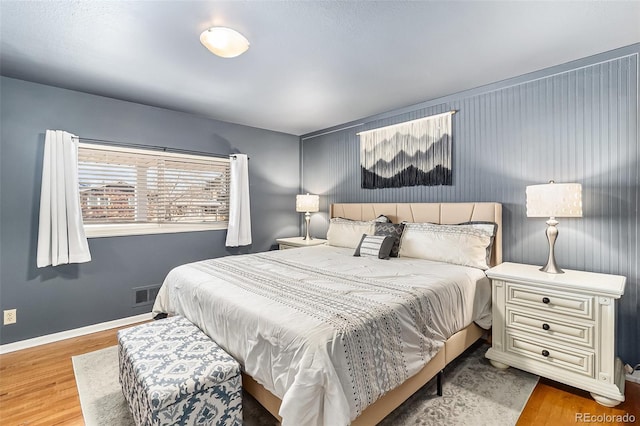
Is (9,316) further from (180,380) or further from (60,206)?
(180,380)

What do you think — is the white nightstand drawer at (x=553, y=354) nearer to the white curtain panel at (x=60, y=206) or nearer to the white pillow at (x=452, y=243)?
the white pillow at (x=452, y=243)

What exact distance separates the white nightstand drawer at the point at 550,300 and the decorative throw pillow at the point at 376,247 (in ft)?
3.38

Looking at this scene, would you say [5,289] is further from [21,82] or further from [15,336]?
[21,82]

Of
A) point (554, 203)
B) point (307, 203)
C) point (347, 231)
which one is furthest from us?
point (307, 203)

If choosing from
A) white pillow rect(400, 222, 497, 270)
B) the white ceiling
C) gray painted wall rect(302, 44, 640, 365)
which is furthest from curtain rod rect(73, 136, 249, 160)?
gray painted wall rect(302, 44, 640, 365)

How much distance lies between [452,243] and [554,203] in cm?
81

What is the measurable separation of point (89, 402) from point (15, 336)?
1478 millimetres

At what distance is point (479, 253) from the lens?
2531 mm

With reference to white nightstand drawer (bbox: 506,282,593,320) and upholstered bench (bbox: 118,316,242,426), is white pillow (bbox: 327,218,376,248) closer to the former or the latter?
white nightstand drawer (bbox: 506,282,593,320)

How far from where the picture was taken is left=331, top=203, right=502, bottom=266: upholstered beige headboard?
107 inches

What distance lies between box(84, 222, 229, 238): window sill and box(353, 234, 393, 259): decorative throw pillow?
7.00 ft

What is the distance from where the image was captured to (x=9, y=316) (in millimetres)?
2668

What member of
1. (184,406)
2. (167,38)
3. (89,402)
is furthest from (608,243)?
(89,402)

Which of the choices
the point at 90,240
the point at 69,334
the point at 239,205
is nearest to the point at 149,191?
the point at 90,240
